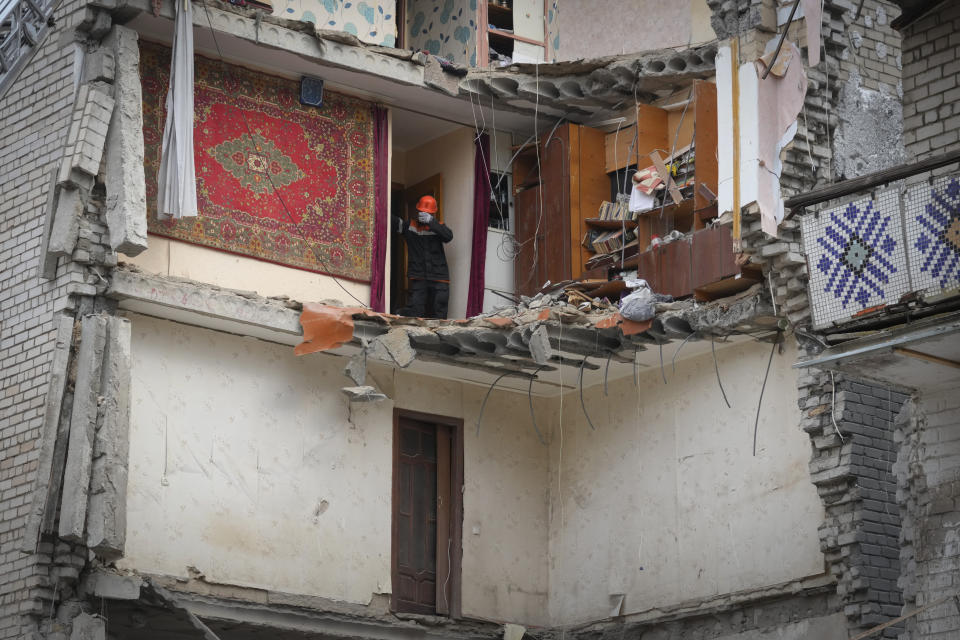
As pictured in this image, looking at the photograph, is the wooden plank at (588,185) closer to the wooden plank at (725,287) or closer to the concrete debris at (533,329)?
the concrete debris at (533,329)

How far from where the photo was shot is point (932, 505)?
11.3 meters

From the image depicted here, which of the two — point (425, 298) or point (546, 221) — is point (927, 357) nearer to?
point (546, 221)

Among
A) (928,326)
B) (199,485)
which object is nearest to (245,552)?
(199,485)

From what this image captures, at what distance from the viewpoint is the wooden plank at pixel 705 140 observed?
52.6ft

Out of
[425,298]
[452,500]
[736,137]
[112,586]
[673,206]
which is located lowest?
[112,586]

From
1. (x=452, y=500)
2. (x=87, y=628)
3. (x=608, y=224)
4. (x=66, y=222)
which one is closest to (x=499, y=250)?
(x=608, y=224)

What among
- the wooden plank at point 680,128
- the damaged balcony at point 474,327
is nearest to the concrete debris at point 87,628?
the damaged balcony at point 474,327

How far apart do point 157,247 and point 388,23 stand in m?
3.98

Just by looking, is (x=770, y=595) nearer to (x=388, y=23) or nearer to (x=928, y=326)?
(x=928, y=326)

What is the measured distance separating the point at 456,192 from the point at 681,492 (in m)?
4.30

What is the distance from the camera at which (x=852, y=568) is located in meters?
14.0

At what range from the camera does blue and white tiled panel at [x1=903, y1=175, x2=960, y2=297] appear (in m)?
10.7

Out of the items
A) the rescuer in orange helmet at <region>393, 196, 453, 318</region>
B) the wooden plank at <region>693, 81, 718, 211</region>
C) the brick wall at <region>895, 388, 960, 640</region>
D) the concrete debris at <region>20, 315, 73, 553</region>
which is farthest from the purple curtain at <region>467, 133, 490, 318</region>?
the brick wall at <region>895, 388, 960, 640</region>

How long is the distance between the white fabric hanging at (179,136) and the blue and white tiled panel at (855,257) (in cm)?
618
